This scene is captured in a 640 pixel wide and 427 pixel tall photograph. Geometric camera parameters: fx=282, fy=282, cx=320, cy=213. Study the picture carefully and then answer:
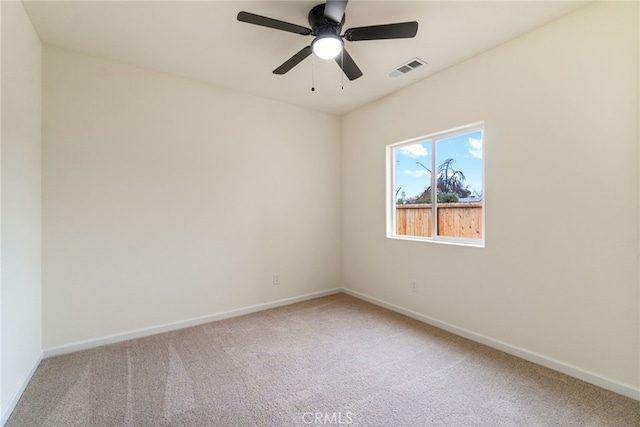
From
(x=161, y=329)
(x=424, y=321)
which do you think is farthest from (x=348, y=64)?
(x=161, y=329)

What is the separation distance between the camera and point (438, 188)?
3.11 m

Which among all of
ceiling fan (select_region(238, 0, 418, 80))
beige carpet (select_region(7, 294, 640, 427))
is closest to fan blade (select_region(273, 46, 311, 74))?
ceiling fan (select_region(238, 0, 418, 80))

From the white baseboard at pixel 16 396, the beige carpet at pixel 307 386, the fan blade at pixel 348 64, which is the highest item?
the fan blade at pixel 348 64

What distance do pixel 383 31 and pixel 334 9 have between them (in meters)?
0.37

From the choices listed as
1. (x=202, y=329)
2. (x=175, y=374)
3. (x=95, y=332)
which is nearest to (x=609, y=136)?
(x=175, y=374)

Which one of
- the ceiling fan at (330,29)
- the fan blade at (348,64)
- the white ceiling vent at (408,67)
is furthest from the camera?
the white ceiling vent at (408,67)

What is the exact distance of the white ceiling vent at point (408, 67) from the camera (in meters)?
2.68

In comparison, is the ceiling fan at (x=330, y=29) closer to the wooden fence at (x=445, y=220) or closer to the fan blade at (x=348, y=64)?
the fan blade at (x=348, y=64)

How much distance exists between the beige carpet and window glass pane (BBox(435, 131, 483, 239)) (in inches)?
42.6

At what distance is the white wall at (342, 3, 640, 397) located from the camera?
1.86 meters

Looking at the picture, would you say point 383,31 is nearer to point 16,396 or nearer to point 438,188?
point 438,188

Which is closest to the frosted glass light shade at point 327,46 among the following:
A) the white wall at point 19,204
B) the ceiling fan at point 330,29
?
the ceiling fan at point 330,29

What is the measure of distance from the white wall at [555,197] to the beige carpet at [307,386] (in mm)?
302

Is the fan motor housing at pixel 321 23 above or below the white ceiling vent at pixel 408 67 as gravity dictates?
below
